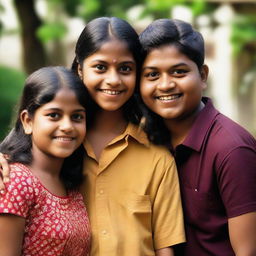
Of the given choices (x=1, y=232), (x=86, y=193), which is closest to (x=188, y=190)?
(x=86, y=193)

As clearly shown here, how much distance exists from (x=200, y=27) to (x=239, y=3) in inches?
45.0

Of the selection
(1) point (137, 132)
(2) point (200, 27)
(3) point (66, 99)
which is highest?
(3) point (66, 99)

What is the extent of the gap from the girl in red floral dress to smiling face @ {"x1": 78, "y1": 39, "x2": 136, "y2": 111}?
10 cm

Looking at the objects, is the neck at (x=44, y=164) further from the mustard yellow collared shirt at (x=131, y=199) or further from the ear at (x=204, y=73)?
the ear at (x=204, y=73)

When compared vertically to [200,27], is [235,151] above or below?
above

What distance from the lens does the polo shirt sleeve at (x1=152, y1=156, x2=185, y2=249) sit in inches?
112

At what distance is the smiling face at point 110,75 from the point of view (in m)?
2.79

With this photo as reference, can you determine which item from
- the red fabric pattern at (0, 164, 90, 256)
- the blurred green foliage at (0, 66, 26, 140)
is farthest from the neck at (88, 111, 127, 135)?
the blurred green foliage at (0, 66, 26, 140)

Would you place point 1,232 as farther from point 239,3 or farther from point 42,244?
point 239,3

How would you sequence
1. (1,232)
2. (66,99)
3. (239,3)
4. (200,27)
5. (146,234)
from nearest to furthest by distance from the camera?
(1,232)
(66,99)
(146,234)
(200,27)
(239,3)

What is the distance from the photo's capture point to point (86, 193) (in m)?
2.87

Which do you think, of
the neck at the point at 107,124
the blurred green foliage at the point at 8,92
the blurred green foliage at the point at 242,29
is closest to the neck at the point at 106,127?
the neck at the point at 107,124

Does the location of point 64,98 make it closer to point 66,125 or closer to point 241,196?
point 66,125

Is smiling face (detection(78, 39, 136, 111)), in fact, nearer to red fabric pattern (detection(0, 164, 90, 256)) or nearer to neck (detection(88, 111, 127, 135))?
neck (detection(88, 111, 127, 135))
